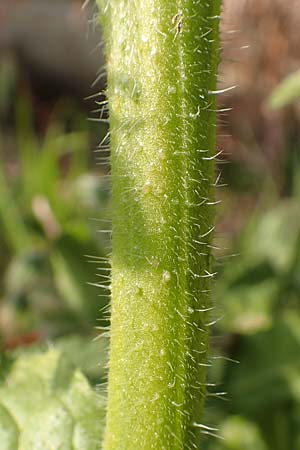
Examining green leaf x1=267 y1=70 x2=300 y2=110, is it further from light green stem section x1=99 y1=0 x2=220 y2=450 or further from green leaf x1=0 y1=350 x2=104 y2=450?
green leaf x1=0 y1=350 x2=104 y2=450

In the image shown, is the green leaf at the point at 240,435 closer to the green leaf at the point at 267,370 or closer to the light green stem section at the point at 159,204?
the green leaf at the point at 267,370

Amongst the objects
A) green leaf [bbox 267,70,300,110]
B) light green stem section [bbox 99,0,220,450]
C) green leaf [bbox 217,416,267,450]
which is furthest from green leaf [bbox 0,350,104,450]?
green leaf [bbox 217,416,267,450]

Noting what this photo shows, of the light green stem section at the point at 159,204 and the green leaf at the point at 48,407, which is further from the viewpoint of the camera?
the green leaf at the point at 48,407

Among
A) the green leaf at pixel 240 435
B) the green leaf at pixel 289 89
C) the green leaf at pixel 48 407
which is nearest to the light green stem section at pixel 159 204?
the green leaf at pixel 48 407

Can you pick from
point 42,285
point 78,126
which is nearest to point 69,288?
point 42,285

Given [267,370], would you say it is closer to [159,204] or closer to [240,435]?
[240,435]

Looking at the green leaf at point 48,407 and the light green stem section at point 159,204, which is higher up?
the light green stem section at point 159,204

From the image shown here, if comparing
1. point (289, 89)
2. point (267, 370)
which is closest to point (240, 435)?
point (267, 370)
